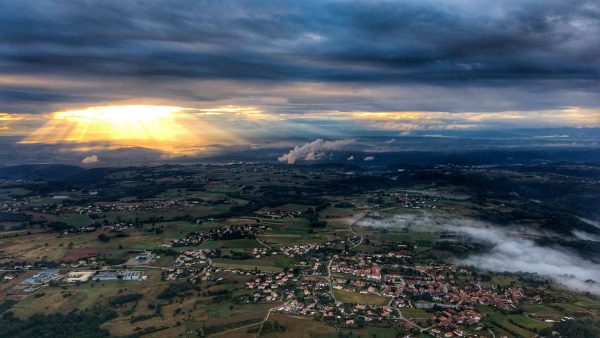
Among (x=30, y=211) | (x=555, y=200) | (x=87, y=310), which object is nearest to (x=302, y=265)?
(x=87, y=310)

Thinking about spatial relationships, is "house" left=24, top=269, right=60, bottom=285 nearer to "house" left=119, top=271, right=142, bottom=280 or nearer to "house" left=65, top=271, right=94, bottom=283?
"house" left=65, top=271, right=94, bottom=283

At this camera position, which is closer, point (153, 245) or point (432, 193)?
point (153, 245)

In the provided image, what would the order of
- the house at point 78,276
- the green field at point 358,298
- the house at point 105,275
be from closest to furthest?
1. the green field at point 358,298
2. the house at point 78,276
3. the house at point 105,275

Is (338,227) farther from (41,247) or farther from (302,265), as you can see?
(41,247)

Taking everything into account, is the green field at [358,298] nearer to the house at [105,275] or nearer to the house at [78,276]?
the house at [105,275]

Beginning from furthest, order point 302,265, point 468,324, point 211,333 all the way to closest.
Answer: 1. point 302,265
2. point 468,324
3. point 211,333

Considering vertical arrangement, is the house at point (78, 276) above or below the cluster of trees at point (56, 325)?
below

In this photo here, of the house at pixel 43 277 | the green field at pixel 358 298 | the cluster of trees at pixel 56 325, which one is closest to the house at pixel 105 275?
the house at pixel 43 277

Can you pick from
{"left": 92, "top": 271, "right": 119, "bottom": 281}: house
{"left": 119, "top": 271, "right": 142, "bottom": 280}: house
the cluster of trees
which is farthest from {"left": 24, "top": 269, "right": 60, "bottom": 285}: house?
the cluster of trees

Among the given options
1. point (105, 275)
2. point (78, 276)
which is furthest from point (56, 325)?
point (78, 276)

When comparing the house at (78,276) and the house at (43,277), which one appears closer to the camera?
the house at (43,277)

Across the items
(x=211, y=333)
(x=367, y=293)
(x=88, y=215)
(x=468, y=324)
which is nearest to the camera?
(x=211, y=333)
